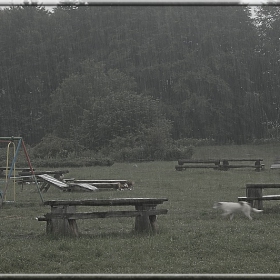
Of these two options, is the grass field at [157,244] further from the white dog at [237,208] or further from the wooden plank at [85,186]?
the wooden plank at [85,186]

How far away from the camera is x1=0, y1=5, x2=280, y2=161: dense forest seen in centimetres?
1714

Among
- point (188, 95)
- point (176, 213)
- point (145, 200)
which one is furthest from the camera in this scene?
point (188, 95)

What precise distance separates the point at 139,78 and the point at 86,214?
25.2m

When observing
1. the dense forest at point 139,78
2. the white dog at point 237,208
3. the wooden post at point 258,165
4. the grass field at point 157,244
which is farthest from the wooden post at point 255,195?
the wooden post at point 258,165

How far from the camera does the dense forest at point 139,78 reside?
17.1 meters

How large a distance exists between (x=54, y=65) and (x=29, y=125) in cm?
218

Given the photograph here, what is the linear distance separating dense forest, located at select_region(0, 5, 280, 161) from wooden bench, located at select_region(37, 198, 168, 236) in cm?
763

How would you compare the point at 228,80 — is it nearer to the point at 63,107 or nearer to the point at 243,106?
the point at 243,106

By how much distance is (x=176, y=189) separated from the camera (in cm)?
1297

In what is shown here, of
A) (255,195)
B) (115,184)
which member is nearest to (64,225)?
(255,195)

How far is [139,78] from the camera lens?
31.3 metres

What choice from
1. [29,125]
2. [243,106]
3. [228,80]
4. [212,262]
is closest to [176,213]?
[212,262]

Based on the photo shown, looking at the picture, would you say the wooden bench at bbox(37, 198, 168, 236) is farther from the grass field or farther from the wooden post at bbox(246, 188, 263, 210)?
the wooden post at bbox(246, 188, 263, 210)

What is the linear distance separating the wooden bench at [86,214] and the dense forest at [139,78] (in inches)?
300
